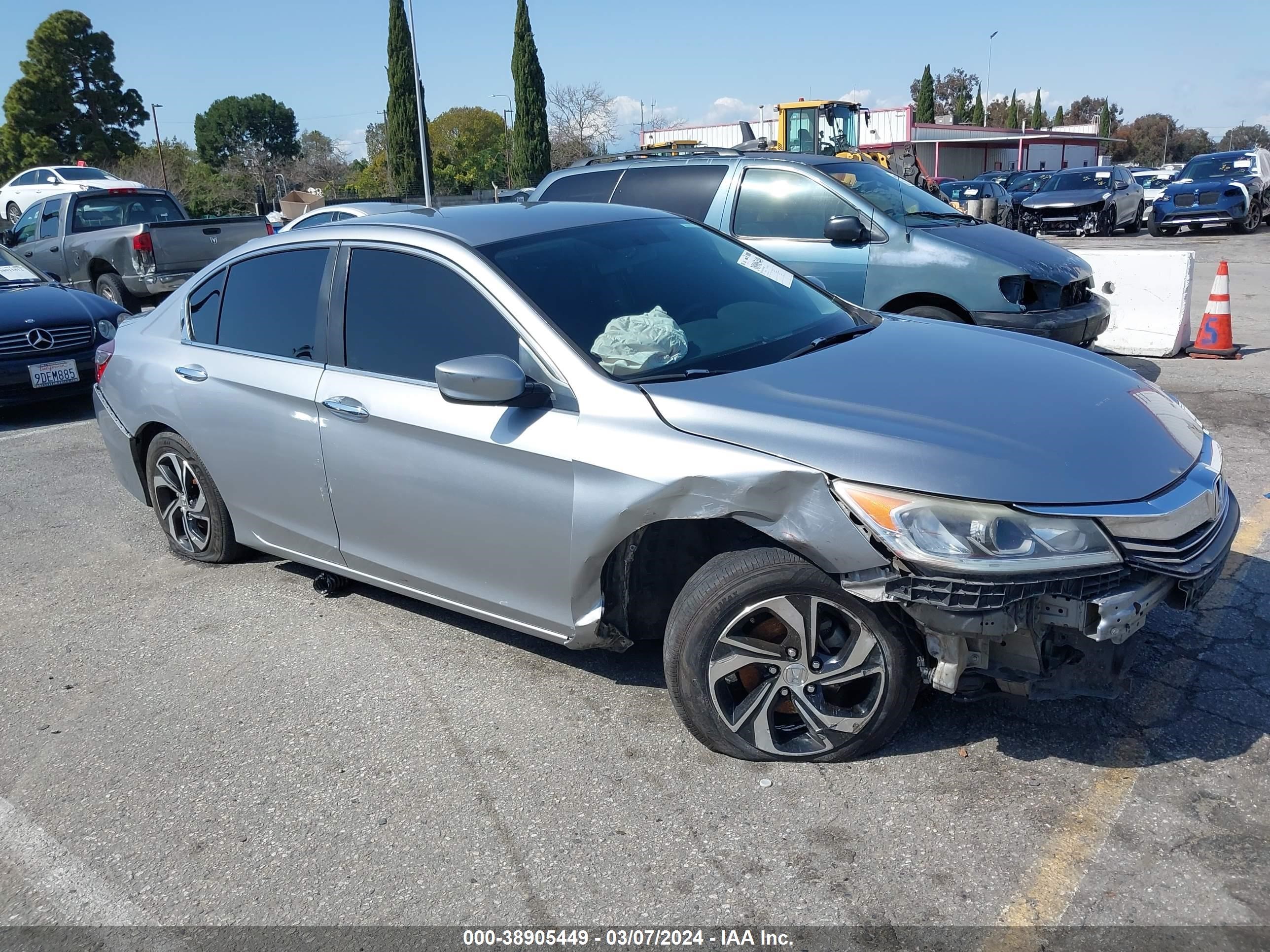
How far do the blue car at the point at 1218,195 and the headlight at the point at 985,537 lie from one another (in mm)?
24025

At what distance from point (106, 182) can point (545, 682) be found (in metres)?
23.1

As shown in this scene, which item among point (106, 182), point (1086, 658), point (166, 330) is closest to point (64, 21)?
point (106, 182)

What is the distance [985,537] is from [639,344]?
1.36 metres

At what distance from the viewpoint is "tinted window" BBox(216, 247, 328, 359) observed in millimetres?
4270

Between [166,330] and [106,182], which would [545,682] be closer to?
[166,330]

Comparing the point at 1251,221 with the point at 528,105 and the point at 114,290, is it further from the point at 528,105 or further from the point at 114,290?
the point at 528,105

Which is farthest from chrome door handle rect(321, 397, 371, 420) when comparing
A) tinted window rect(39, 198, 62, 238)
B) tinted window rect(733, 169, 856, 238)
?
tinted window rect(39, 198, 62, 238)

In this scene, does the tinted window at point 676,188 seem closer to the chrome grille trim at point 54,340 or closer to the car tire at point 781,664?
the chrome grille trim at point 54,340

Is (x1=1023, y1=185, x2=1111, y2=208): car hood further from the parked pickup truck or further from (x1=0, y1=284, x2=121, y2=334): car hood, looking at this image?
(x1=0, y1=284, x2=121, y2=334): car hood

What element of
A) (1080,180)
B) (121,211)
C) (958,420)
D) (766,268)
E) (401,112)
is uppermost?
(401,112)

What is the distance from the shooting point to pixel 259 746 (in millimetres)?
3545

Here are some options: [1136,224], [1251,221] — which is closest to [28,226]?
[1136,224]

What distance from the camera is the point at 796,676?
312cm

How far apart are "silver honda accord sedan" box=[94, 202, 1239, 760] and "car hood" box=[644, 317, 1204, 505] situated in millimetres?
11
